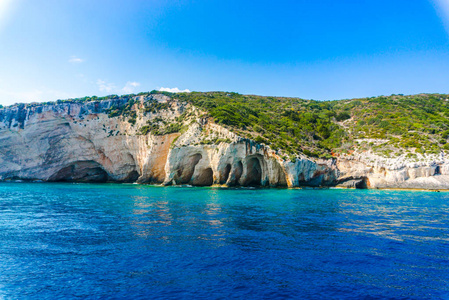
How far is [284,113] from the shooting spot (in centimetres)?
7431

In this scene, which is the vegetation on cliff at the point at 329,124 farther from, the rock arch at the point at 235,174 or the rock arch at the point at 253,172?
the rock arch at the point at 235,174

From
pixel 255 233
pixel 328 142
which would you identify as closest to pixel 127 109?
pixel 328 142

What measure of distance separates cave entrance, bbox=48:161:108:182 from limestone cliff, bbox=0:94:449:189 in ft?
0.68

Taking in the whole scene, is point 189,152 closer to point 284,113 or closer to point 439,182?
point 284,113

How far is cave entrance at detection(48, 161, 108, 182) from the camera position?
65.3 meters

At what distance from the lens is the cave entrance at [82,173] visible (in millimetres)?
65312

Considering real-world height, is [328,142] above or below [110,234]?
above

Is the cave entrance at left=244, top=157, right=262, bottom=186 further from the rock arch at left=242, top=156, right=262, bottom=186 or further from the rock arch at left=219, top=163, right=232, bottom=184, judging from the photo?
the rock arch at left=219, top=163, right=232, bottom=184

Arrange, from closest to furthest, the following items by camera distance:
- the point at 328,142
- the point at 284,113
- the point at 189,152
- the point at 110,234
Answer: the point at 110,234 < the point at 189,152 < the point at 328,142 < the point at 284,113

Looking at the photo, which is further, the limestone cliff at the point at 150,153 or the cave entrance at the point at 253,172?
the cave entrance at the point at 253,172

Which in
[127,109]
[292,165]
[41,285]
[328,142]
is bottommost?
[41,285]

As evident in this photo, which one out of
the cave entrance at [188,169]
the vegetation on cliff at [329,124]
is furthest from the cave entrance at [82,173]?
the cave entrance at [188,169]

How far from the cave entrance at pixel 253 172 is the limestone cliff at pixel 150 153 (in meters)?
0.19

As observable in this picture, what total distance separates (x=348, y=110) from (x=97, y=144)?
65295 mm
